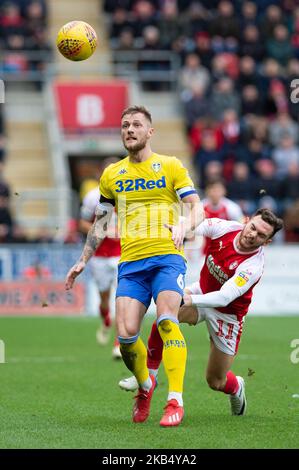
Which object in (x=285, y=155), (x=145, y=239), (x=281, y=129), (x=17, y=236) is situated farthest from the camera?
(x=281, y=129)

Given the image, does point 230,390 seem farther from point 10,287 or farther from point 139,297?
point 10,287

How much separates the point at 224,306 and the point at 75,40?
8.58 ft

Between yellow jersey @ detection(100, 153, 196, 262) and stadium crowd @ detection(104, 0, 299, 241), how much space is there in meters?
13.6

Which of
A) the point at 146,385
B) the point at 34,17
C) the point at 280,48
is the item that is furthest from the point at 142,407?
the point at 280,48

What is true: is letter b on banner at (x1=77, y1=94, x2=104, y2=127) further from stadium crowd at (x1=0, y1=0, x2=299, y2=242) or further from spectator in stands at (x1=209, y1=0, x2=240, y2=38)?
spectator in stands at (x1=209, y1=0, x2=240, y2=38)

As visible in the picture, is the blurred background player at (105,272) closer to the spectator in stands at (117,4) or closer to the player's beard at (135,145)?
the player's beard at (135,145)

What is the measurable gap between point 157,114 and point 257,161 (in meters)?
3.85

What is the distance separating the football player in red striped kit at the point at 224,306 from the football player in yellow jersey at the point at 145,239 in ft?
1.02

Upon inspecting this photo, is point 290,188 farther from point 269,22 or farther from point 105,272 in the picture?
point 105,272

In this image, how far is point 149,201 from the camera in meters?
8.19

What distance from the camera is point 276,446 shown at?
6.89 meters

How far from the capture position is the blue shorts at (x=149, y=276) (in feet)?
26.3

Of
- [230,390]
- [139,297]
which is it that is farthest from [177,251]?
[230,390]
